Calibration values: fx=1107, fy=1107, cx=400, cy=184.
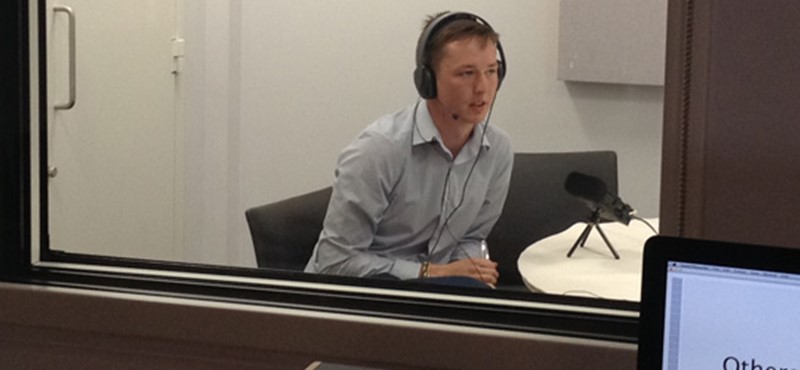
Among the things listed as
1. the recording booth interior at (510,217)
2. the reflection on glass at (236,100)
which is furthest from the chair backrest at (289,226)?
the reflection on glass at (236,100)

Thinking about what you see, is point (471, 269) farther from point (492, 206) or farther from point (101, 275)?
point (101, 275)

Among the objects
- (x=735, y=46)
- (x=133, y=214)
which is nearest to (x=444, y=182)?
(x=735, y=46)

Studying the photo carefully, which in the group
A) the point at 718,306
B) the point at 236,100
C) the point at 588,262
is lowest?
the point at 588,262

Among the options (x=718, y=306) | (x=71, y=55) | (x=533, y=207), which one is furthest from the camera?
(x=71, y=55)

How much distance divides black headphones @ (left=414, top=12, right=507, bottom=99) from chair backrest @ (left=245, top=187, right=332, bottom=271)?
240 mm

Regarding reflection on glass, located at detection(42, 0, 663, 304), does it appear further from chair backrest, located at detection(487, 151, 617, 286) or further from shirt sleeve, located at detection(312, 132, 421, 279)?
shirt sleeve, located at detection(312, 132, 421, 279)

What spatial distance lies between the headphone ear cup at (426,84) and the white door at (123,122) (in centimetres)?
88

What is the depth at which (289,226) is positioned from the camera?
1890 millimetres

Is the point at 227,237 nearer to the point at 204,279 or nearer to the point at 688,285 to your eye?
the point at 204,279

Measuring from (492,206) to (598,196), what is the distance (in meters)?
0.27

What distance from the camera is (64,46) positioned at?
96.8 inches

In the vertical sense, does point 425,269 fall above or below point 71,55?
below

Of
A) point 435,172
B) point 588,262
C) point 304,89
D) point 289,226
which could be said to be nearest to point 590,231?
point 588,262

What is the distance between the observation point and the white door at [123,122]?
2582mm
